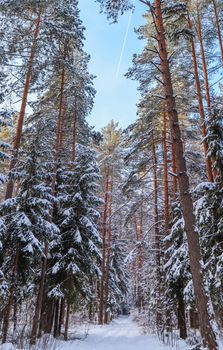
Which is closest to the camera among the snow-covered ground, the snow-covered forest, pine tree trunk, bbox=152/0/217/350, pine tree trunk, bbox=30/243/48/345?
pine tree trunk, bbox=152/0/217/350

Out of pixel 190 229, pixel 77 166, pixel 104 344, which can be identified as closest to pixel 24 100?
pixel 77 166

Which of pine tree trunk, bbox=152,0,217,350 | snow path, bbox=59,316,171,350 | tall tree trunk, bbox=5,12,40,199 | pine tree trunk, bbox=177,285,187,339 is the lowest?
snow path, bbox=59,316,171,350

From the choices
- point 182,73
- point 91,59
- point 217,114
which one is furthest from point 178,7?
point 91,59

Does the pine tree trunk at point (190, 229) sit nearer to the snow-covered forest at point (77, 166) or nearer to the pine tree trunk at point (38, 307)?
the snow-covered forest at point (77, 166)

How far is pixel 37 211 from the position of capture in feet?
33.1

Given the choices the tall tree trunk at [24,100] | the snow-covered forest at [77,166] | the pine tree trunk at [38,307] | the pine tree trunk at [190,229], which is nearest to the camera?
the pine tree trunk at [190,229]

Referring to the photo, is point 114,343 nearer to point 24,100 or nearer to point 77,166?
point 77,166

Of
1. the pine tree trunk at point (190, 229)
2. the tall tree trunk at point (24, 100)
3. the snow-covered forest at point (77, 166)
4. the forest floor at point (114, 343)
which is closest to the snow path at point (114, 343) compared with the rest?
the forest floor at point (114, 343)

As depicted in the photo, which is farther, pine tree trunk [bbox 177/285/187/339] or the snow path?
pine tree trunk [bbox 177/285/187/339]

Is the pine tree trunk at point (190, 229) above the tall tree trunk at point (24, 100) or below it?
below

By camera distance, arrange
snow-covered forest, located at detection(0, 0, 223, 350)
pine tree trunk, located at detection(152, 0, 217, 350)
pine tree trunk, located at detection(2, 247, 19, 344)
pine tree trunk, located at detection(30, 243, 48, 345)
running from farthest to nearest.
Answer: pine tree trunk, located at detection(30, 243, 48, 345) < pine tree trunk, located at detection(2, 247, 19, 344) < snow-covered forest, located at detection(0, 0, 223, 350) < pine tree trunk, located at detection(152, 0, 217, 350)

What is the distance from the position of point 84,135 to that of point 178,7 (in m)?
9.70

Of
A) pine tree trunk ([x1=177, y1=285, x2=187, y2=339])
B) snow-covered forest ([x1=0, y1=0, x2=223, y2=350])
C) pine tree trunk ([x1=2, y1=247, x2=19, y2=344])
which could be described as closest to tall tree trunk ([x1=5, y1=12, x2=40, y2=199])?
snow-covered forest ([x1=0, y1=0, x2=223, y2=350])

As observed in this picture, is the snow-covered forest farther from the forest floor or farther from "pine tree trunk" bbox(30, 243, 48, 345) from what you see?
the forest floor
